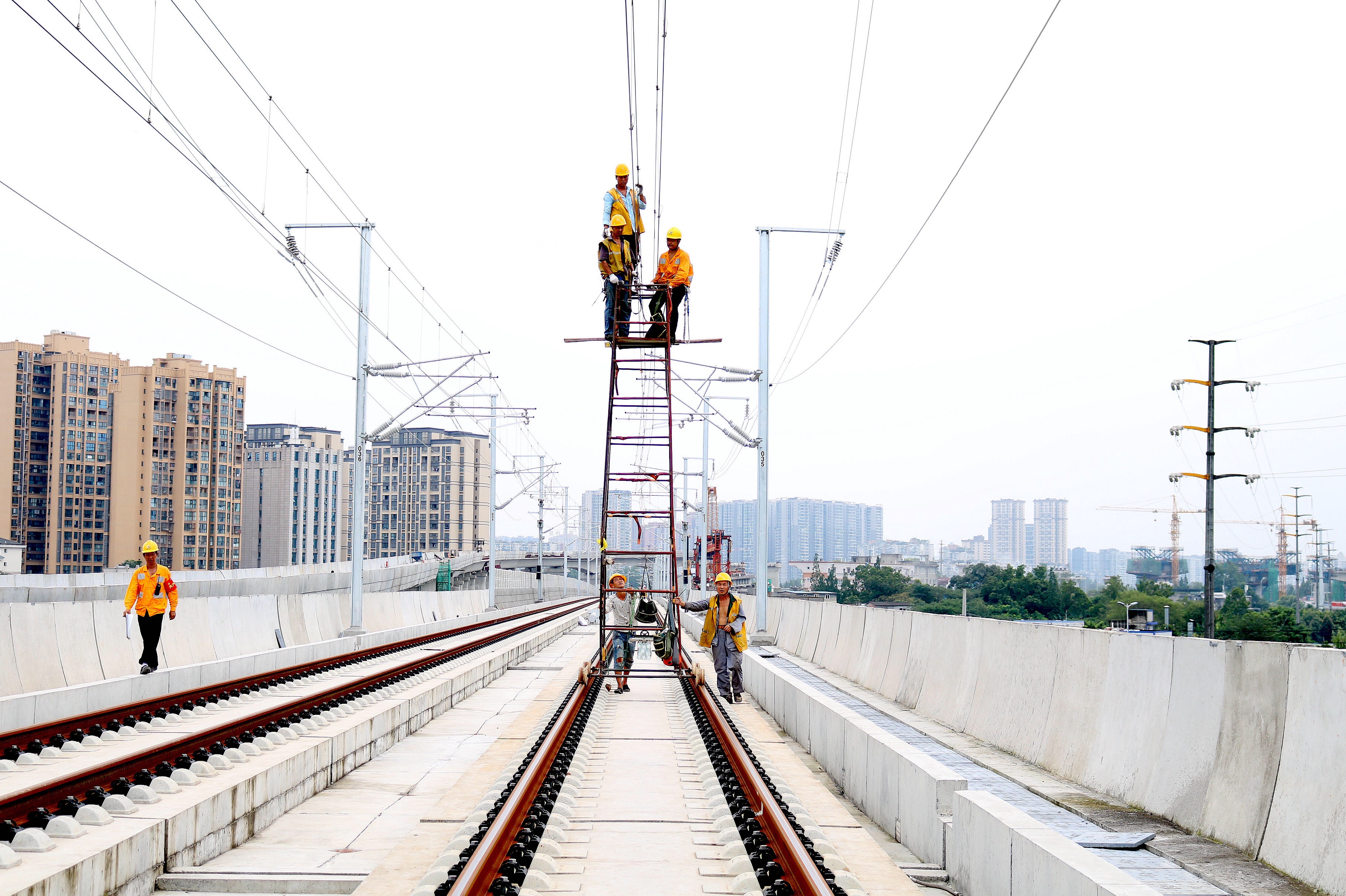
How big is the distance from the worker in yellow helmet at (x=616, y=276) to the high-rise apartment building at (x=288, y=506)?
572ft

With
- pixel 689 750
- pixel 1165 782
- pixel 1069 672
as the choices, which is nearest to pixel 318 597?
pixel 689 750

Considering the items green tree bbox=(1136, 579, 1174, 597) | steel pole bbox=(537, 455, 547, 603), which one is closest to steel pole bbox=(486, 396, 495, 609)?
steel pole bbox=(537, 455, 547, 603)

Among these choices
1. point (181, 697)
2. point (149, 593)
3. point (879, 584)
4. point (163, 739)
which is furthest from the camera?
point (879, 584)

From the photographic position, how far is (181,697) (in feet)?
44.0

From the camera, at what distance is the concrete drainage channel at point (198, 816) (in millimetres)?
6105

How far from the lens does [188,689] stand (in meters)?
14.7

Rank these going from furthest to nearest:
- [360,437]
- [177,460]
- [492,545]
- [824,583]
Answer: [824,583] → [177,460] → [492,545] → [360,437]

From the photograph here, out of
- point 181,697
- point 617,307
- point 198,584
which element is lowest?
point 198,584

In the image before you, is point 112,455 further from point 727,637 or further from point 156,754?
point 156,754

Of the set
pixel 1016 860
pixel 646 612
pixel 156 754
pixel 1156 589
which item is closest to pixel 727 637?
Result: pixel 646 612

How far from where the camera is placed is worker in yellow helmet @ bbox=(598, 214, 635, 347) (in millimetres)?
15016

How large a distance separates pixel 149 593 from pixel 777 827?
10.3 m

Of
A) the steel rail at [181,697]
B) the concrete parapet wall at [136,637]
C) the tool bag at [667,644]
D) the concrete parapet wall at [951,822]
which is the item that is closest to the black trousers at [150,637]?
the concrete parapet wall at [136,637]

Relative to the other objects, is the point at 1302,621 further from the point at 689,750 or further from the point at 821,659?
the point at 689,750
